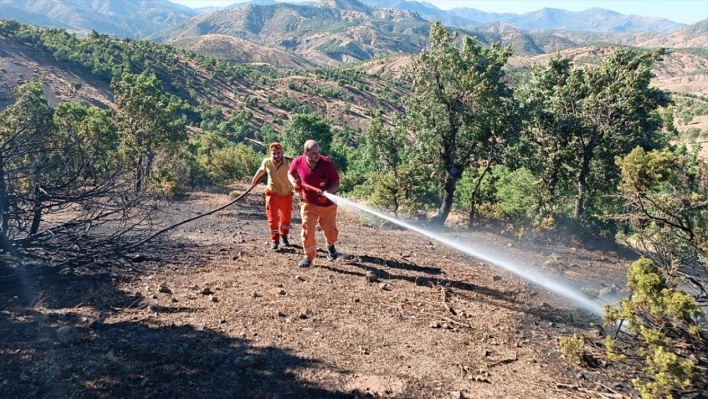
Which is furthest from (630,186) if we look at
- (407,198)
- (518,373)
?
(407,198)

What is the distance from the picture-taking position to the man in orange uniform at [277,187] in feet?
24.0

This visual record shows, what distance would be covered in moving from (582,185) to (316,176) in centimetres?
1088

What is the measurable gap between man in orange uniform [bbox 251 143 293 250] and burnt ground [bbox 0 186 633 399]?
2.00 feet

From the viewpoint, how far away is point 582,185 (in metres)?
13.9

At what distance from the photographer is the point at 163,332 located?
4664mm

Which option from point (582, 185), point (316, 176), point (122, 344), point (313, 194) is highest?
point (316, 176)

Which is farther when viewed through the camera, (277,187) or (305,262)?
(277,187)

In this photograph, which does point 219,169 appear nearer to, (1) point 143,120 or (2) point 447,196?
(1) point 143,120

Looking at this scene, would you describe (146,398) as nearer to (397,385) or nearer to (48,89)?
(397,385)

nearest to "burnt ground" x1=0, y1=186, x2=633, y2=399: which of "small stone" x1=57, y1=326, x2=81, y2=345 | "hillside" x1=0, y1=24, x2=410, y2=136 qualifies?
"small stone" x1=57, y1=326, x2=81, y2=345

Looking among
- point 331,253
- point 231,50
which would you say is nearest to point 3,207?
point 331,253

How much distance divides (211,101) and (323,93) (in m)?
26.8

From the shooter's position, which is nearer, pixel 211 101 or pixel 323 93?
pixel 211 101

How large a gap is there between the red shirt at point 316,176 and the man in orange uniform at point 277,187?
698 mm
